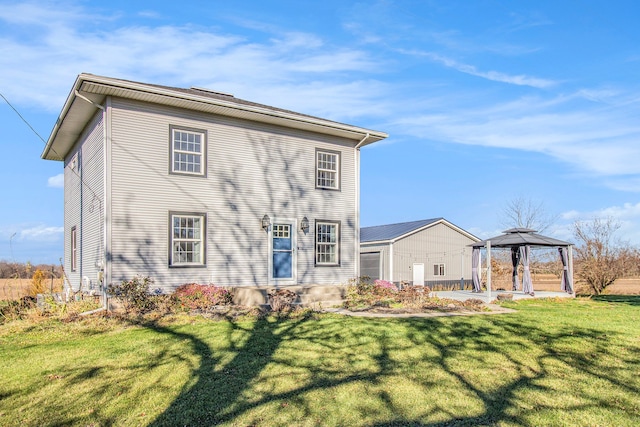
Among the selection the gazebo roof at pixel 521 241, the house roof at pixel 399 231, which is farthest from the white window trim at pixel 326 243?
the house roof at pixel 399 231

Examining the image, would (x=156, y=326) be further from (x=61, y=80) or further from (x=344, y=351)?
(x=61, y=80)

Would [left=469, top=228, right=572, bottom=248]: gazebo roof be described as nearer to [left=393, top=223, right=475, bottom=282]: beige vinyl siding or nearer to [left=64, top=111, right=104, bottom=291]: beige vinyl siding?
[left=393, top=223, right=475, bottom=282]: beige vinyl siding

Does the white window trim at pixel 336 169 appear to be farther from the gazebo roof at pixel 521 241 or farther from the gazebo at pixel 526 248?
the gazebo roof at pixel 521 241

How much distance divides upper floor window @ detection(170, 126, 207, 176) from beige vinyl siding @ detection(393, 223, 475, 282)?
13968 millimetres

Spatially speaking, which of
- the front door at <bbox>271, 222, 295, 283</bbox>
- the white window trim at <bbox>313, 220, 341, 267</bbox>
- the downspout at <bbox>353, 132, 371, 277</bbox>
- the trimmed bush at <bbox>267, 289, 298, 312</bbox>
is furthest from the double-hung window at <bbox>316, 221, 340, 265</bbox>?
the trimmed bush at <bbox>267, 289, 298, 312</bbox>

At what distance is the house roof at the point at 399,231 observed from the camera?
25.3 m

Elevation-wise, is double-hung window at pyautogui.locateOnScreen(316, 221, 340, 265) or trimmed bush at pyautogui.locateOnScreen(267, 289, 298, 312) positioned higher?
double-hung window at pyautogui.locateOnScreen(316, 221, 340, 265)

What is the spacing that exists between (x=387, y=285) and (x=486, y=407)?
32.1 feet

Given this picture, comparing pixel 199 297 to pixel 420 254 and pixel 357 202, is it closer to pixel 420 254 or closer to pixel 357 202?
pixel 357 202

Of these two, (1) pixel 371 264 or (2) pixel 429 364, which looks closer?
(2) pixel 429 364

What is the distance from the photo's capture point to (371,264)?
86.6ft

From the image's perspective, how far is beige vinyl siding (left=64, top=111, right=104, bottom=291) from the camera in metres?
12.8

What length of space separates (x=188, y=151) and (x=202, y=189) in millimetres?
1139

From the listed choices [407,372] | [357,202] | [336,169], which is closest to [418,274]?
[357,202]
